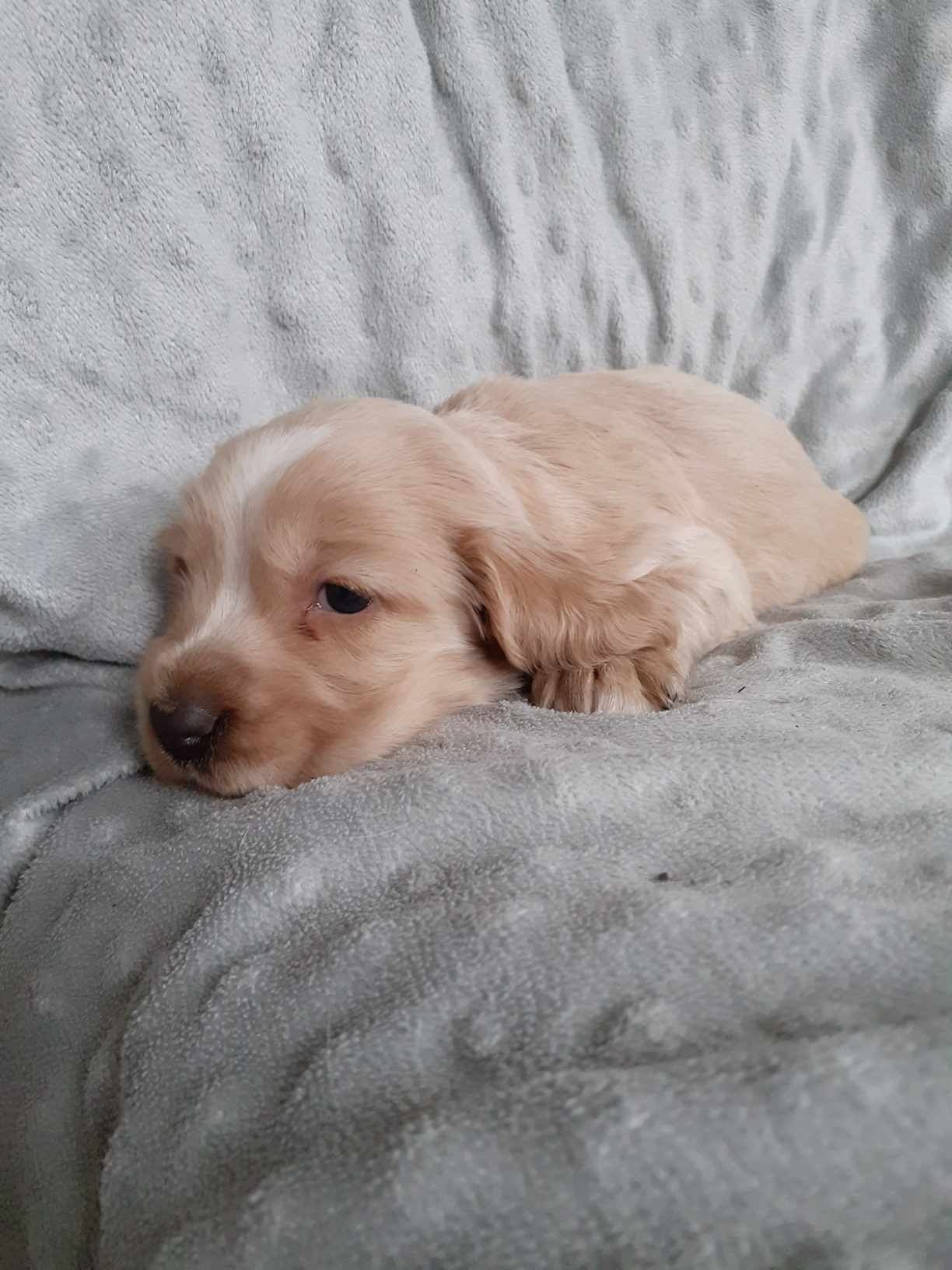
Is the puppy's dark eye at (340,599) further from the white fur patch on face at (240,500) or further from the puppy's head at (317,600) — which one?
the white fur patch on face at (240,500)

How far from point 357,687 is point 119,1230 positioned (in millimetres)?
725

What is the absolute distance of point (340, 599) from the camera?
1.30 metres

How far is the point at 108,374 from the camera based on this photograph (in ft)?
4.37

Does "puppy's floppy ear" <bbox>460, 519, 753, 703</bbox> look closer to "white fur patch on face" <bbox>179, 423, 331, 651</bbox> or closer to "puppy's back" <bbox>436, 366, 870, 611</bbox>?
"puppy's back" <bbox>436, 366, 870, 611</bbox>

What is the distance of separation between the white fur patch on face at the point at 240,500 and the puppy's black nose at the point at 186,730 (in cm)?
19

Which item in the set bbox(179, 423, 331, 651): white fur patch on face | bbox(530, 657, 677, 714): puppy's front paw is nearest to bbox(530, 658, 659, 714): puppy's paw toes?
bbox(530, 657, 677, 714): puppy's front paw

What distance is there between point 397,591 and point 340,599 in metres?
0.09

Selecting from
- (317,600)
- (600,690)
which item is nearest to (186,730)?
(317,600)

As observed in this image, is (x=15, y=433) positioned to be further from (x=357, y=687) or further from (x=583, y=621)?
(x=583, y=621)

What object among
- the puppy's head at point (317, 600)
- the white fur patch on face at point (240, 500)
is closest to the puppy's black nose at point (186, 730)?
the puppy's head at point (317, 600)

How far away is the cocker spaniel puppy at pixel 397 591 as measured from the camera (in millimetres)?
1173

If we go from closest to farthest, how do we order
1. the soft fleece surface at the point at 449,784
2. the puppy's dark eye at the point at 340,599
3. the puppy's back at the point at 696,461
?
1. the soft fleece surface at the point at 449,784
2. the puppy's dark eye at the point at 340,599
3. the puppy's back at the point at 696,461

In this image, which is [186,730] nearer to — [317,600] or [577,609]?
[317,600]

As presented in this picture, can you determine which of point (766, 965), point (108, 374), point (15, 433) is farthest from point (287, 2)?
point (766, 965)
